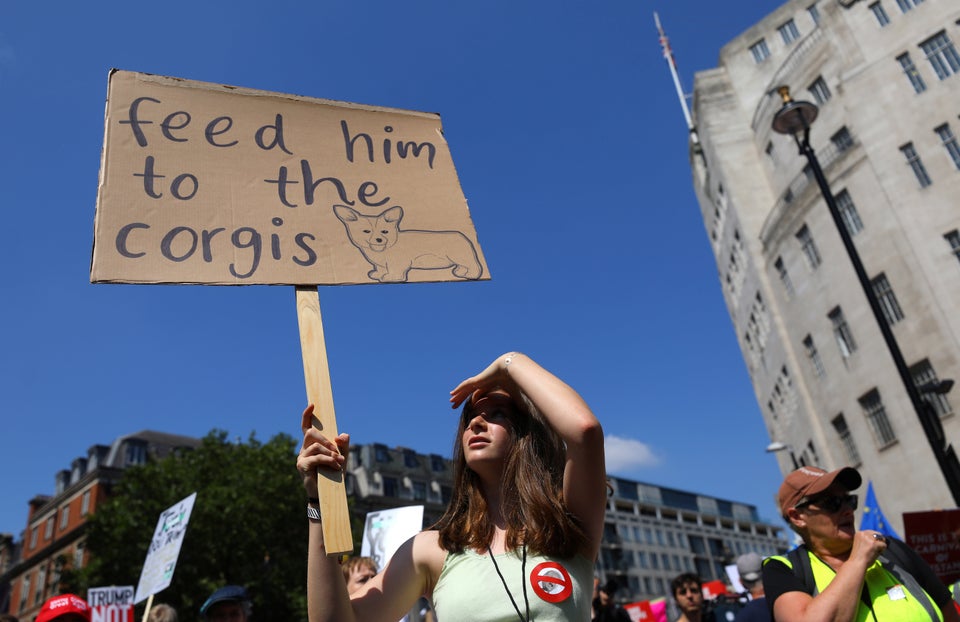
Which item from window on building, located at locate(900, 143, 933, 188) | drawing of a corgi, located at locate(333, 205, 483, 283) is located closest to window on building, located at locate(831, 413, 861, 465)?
window on building, located at locate(900, 143, 933, 188)

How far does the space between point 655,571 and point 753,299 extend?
6931cm

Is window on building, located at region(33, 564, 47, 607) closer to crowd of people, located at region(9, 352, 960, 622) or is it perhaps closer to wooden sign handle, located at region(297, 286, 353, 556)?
wooden sign handle, located at region(297, 286, 353, 556)

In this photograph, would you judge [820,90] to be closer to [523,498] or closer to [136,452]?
[523,498]

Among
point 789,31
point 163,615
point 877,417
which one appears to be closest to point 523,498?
point 163,615

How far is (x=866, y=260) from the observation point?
81.4 feet

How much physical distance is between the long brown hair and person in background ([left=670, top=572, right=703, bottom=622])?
16.7ft

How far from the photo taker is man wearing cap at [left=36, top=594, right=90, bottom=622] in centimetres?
430

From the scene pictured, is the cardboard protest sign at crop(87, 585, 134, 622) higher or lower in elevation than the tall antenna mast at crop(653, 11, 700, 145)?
lower

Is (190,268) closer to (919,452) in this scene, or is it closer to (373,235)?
(373,235)

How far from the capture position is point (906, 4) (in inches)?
1061

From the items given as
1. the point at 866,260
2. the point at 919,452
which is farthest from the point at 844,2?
the point at 919,452

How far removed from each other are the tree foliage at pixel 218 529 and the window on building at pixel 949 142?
2759 cm

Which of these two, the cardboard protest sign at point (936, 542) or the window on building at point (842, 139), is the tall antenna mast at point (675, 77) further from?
the cardboard protest sign at point (936, 542)

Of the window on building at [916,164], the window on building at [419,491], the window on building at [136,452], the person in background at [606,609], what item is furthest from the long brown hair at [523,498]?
the window on building at [419,491]
